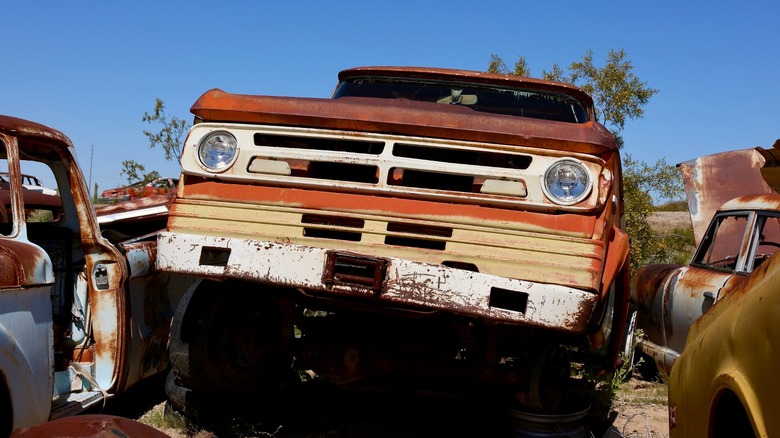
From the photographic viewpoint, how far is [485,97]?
17.5 feet

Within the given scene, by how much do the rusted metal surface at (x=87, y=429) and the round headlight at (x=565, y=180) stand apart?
216cm

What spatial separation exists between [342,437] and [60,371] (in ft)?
5.34

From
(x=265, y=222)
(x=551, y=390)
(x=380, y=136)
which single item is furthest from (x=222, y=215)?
(x=551, y=390)

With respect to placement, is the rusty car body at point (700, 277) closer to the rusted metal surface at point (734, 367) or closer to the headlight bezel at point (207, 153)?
the rusted metal surface at point (734, 367)

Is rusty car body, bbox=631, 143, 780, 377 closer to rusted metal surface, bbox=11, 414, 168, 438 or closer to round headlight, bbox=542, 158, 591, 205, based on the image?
round headlight, bbox=542, 158, 591, 205

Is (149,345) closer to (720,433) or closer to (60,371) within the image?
(60,371)

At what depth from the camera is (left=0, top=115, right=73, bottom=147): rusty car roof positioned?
408 centimetres

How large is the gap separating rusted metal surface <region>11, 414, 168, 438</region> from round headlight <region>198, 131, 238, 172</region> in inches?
75.4

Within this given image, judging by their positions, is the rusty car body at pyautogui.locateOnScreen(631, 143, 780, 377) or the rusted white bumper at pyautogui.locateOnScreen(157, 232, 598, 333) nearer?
the rusted white bumper at pyautogui.locateOnScreen(157, 232, 598, 333)

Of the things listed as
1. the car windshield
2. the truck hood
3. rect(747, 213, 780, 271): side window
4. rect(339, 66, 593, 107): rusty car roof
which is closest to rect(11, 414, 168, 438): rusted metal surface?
the car windshield

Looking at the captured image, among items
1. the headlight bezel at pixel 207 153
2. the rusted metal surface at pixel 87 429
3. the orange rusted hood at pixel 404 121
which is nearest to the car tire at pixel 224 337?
the headlight bezel at pixel 207 153

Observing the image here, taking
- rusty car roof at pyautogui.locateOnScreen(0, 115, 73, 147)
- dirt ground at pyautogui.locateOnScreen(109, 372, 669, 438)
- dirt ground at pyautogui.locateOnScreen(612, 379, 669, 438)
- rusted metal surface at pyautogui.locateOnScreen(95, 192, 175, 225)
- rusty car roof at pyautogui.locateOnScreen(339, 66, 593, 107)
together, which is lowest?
dirt ground at pyautogui.locateOnScreen(612, 379, 669, 438)

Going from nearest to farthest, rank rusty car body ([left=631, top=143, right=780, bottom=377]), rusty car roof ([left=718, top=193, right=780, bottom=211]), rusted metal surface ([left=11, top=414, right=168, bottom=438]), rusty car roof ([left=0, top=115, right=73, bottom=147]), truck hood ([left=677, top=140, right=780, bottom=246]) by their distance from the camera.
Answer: rusted metal surface ([left=11, top=414, right=168, bottom=438]) → rusty car roof ([left=0, top=115, right=73, bottom=147]) → rusty car body ([left=631, top=143, right=780, bottom=377]) → rusty car roof ([left=718, top=193, right=780, bottom=211]) → truck hood ([left=677, top=140, right=780, bottom=246])

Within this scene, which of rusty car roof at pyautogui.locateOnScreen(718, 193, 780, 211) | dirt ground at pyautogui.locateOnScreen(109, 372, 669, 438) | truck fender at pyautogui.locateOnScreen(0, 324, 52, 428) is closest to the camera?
truck fender at pyautogui.locateOnScreen(0, 324, 52, 428)
